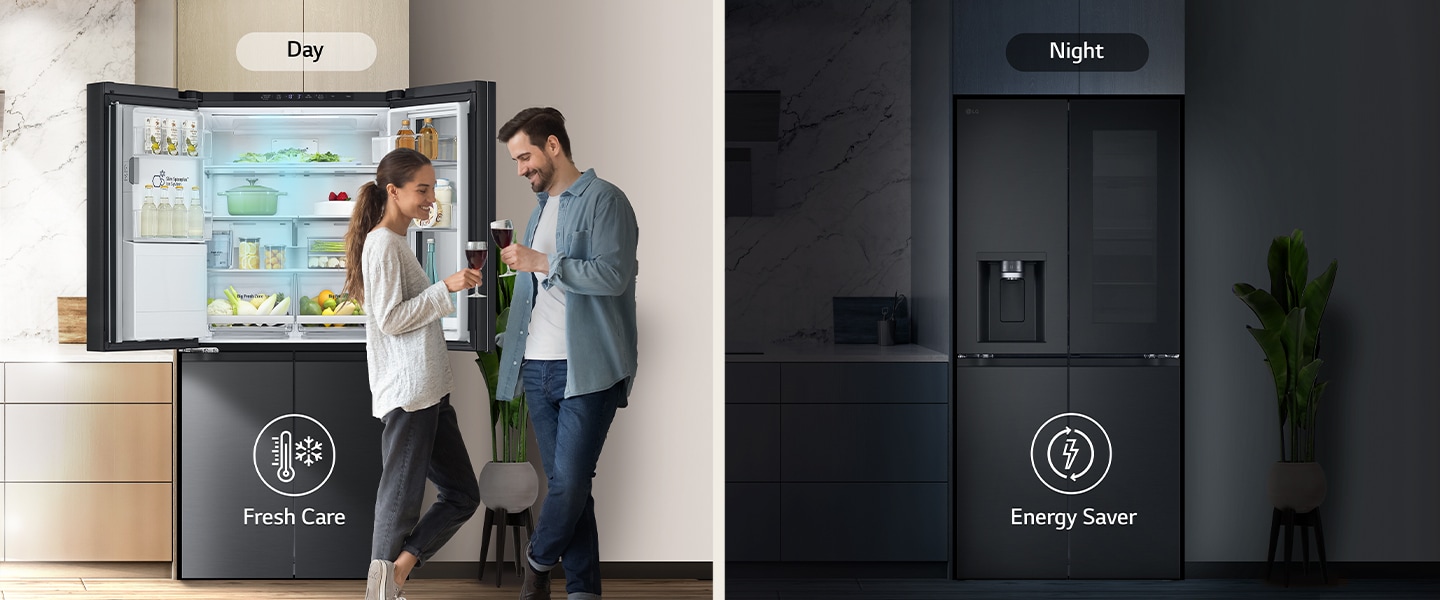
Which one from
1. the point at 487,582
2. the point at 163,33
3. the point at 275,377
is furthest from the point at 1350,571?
the point at 163,33

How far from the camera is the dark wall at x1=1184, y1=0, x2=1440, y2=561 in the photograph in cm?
245

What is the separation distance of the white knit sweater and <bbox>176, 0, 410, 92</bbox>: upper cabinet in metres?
0.70

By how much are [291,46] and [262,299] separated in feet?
2.69

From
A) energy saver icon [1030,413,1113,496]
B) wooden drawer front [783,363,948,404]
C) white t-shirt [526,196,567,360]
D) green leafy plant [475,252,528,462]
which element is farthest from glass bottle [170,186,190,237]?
energy saver icon [1030,413,1113,496]

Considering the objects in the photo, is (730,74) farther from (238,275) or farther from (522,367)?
(238,275)

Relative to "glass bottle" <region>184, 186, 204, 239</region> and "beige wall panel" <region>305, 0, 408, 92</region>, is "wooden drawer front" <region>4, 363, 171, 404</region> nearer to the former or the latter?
"glass bottle" <region>184, 186, 204, 239</region>

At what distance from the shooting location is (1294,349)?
8.10ft

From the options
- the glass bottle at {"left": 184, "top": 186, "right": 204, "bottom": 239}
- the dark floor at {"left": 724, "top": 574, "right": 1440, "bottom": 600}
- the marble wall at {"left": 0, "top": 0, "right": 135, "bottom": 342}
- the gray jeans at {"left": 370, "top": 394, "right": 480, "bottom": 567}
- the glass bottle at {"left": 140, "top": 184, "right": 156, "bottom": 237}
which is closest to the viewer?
the dark floor at {"left": 724, "top": 574, "right": 1440, "bottom": 600}

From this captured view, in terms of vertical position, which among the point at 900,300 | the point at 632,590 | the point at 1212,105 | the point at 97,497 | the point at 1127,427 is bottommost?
the point at 632,590

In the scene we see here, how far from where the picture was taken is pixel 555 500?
287 cm

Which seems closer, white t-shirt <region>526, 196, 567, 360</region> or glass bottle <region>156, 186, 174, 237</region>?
white t-shirt <region>526, 196, 567, 360</region>

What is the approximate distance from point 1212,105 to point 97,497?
3453 mm

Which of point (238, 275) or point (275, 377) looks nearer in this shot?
point (275, 377)

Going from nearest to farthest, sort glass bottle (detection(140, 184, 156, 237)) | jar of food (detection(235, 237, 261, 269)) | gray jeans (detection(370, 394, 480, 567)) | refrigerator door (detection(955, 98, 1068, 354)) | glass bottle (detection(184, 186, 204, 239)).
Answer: gray jeans (detection(370, 394, 480, 567)) → refrigerator door (detection(955, 98, 1068, 354)) → glass bottle (detection(140, 184, 156, 237)) → glass bottle (detection(184, 186, 204, 239)) → jar of food (detection(235, 237, 261, 269))
